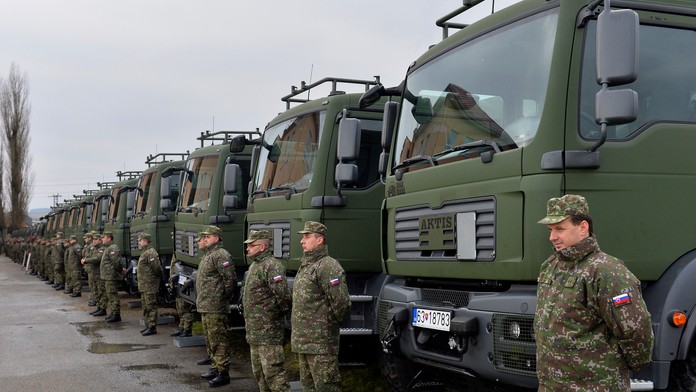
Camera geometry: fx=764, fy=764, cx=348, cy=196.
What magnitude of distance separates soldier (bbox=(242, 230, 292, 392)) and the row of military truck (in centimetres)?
143

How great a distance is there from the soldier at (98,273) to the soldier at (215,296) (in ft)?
22.3

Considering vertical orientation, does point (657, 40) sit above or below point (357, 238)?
above

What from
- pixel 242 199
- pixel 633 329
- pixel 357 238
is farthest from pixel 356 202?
pixel 633 329

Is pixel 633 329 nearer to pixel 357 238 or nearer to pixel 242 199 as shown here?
pixel 357 238

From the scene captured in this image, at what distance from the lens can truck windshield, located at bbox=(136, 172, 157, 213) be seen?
1339cm

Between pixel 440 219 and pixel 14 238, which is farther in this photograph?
pixel 14 238

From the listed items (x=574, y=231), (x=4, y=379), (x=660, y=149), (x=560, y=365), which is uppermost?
(x=660, y=149)

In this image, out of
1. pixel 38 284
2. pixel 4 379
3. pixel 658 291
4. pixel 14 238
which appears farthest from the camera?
pixel 14 238

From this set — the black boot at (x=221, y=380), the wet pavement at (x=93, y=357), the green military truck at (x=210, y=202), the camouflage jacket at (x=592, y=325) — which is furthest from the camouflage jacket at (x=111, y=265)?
the camouflage jacket at (x=592, y=325)

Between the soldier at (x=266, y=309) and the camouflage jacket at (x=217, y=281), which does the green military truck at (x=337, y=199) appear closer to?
the soldier at (x=266, y=309)

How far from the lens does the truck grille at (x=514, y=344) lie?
384 centimetres

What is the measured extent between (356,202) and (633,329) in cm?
374

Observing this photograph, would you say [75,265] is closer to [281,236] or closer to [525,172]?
[281,236]

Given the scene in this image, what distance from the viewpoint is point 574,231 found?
3451mm
